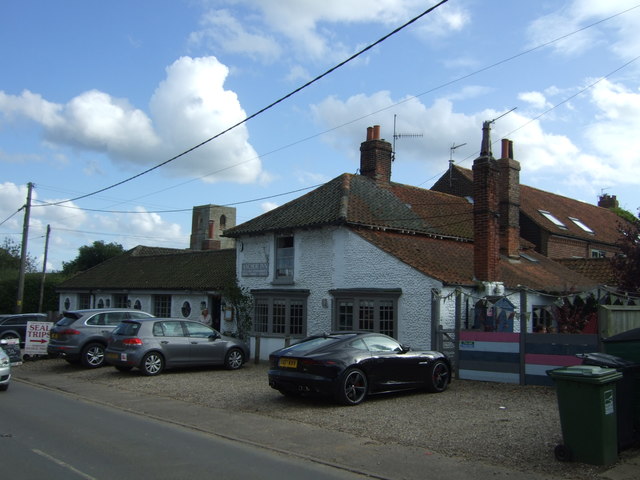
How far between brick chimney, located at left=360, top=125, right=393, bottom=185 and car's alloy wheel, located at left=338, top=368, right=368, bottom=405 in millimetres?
12269

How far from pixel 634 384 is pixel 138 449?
6.50 meters

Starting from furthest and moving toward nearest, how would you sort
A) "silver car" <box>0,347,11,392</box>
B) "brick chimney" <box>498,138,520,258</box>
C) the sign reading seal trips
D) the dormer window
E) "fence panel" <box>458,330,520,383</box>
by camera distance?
the dormer window → "brick chimney" <box>498,138,520,258</box> → the sign reading seal trips → "fence panel" <box>458,330,520,383</box> → "silver car" <box>0,347,11,392</box>

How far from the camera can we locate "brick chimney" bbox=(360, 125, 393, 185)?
73.8ft

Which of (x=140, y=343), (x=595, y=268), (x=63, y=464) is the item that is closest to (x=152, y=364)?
(x=140, y=343)

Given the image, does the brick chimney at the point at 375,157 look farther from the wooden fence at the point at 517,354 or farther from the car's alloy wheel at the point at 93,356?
the car's alloy wheel at the point at 93,356

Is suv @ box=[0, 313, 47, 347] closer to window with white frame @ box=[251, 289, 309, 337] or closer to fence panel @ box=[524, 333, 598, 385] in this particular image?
window with white frame @ box=[251, 289, 309, 337]

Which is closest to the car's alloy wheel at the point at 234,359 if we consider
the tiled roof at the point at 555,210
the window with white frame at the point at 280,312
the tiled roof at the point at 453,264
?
the window with white frame at the point at 280,312

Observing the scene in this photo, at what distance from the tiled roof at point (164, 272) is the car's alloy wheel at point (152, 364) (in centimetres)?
693

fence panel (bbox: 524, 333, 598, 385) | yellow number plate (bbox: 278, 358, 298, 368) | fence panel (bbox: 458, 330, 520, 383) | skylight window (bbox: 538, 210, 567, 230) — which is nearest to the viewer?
yellow number plate (bbox: 278, 358, 298, 368)

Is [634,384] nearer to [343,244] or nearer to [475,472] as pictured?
[475,472]

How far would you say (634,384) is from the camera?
7.79m

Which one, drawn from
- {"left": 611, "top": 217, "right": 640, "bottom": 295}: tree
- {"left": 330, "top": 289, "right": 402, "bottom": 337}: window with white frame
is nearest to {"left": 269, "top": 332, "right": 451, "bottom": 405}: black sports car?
{"left": 330, "top": 289, "right": 402, "bottom": 337}: window with white frame

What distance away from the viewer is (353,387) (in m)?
11.1

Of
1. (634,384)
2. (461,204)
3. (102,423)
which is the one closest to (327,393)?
(102,423)
